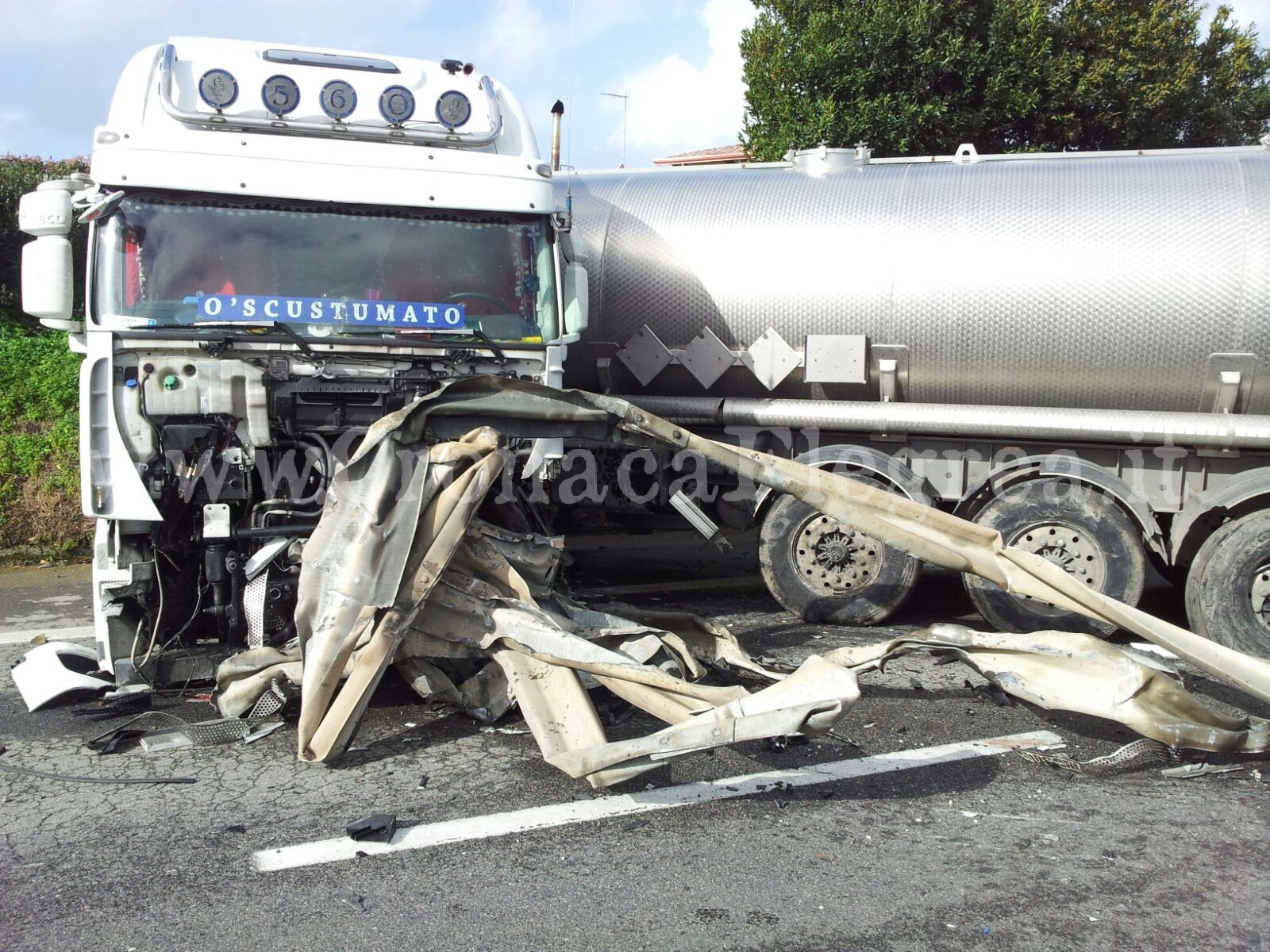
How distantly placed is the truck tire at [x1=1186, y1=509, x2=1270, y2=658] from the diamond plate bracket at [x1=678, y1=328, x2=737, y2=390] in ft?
10.5

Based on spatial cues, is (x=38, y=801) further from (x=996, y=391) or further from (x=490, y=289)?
(x=996, y=391)

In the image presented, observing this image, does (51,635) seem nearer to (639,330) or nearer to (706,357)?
(639,330)

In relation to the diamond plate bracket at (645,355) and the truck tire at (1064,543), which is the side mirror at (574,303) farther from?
the truck tire at (1064,543)

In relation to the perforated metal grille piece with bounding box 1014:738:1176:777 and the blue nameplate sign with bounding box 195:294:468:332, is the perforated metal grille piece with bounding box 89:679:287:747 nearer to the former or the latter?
the blue nameplate sign with bounding box 195:294:468:332

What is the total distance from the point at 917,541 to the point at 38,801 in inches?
153

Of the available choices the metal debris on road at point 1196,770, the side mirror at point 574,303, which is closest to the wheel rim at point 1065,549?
the metal debris on road at point 1196,770

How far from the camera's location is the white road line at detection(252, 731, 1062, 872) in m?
3.78

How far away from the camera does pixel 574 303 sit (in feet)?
19.7

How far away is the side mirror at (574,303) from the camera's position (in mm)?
5969

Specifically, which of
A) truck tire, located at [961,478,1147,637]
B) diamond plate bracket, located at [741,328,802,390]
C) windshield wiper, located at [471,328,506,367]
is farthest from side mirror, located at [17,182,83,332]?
truck tire, located at [961,478,1147,637]

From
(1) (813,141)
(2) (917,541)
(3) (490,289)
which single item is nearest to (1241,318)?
(2) (917,541)

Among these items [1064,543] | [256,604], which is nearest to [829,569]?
[1064,543]

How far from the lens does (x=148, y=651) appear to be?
17.3 feet

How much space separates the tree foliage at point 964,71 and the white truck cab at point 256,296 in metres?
8.50
